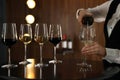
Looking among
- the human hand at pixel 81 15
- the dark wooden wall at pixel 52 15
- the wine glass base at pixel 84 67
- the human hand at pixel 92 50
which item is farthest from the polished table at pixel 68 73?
the dark wooden wall at pixel 52 15

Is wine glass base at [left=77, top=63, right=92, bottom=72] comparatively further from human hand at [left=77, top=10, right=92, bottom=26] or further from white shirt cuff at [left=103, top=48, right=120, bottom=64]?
human hand at [left=77, top=10, right=92, bottom=26]

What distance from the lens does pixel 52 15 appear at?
171 inches

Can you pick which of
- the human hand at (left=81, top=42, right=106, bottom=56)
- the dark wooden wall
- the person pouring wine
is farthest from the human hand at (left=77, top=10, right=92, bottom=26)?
the dark wooden wall

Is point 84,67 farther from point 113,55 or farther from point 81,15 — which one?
point 81,15

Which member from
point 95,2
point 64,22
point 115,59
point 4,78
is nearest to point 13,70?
point 4,78

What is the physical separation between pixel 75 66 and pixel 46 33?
0.83ft

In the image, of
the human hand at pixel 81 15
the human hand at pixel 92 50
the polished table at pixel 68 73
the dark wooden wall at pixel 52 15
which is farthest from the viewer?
the dark wooden wall at pixel 52 15

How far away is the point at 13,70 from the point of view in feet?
4.78

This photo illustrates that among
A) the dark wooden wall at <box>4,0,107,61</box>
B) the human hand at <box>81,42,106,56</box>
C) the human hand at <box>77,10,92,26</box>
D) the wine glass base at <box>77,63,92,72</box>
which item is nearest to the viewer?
the wine glass base at <box>77,63,92,72</box>

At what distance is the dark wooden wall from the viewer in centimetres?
395

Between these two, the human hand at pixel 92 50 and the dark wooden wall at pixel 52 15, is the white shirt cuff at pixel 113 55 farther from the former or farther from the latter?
the dark wooden wall at pixel 52 15

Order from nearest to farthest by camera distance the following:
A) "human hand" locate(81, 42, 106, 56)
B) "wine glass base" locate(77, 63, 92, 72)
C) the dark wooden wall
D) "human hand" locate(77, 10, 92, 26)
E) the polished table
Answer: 1. the polished table
2. "wine glass base" locate(77, 63, 92, 72)
3. "human hand" locate(81, 42, 106, 56)
4. "human hand" locate(77, 10, 92, 26)
5. the dark wooden wall

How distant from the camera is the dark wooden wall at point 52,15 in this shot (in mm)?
3947

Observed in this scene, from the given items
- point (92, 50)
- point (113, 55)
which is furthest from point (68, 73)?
point (113, 55)
